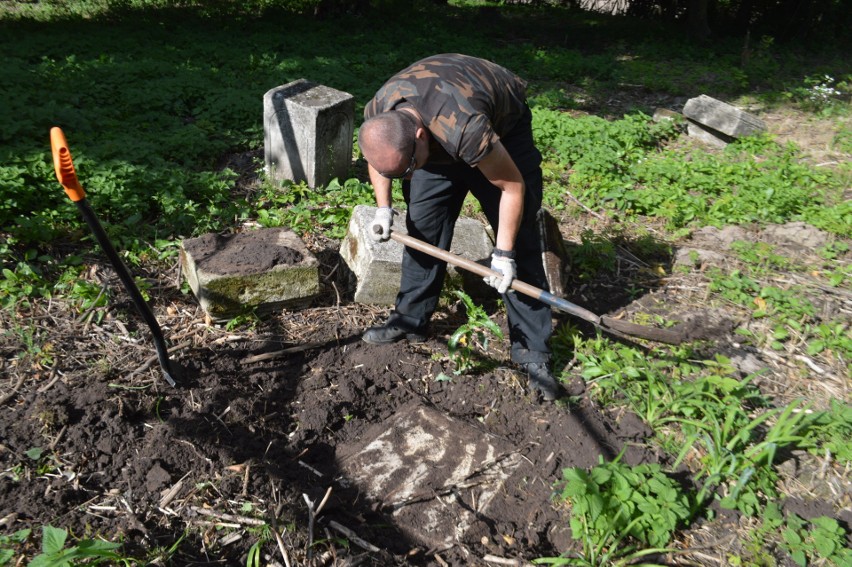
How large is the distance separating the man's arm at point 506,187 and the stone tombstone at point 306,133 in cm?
253

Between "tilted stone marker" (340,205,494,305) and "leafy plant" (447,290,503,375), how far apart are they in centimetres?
42

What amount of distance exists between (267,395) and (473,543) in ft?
4.26

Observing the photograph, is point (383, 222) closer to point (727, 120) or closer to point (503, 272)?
point (503, 272)

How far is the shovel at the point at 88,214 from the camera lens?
2068 millimetres

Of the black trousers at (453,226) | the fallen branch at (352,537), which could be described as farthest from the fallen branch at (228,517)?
the black trousers at (453,226)

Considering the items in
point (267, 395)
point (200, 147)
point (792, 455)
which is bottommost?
point (792, 455)

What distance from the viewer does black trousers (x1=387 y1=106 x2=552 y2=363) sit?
307 cm

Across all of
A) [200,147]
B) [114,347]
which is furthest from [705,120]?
[114,347]

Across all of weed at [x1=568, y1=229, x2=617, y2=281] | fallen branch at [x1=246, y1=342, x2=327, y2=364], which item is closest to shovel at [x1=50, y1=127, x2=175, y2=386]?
fallen branch at [x1=246, y1=342, x2=327, y2=364]

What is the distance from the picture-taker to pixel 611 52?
424 inches

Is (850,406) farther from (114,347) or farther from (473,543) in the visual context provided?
(114,347)

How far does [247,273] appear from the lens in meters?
3.46

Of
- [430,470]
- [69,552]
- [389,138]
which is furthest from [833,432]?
[69,552]

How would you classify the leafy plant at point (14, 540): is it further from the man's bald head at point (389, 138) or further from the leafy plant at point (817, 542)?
the leafy plant at point (817, 542)
